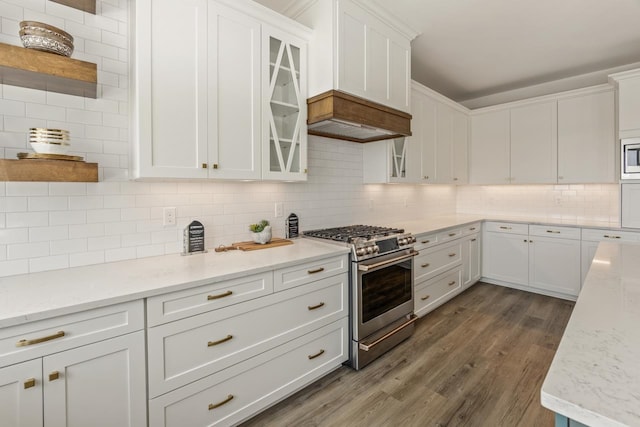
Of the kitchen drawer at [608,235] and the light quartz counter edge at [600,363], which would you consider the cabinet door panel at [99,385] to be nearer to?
the light quartz counter edge at [600,363]

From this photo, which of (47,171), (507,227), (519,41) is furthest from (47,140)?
(507,227)

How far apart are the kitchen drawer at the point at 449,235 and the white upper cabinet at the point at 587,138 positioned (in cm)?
158

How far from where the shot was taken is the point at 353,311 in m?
2.34

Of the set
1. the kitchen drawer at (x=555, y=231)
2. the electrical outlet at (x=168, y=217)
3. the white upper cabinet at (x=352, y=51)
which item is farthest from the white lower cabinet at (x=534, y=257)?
the electrical outlet at (x=168, y=217)

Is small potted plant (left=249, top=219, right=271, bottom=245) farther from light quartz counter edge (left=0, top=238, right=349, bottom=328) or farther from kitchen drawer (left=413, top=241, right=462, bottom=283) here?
kitchen drawer (left=413, top=241, right=462, bottom=283)

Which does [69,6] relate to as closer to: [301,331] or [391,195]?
[301,331]

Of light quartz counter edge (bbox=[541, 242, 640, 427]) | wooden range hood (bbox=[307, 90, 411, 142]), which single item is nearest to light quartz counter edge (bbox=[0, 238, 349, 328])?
wooden range hood (bbox=[307, 90, 411, 142])

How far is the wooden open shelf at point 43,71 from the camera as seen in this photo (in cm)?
138

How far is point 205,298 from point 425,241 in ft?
7.66

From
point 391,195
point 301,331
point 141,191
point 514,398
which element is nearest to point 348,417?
point 301,331

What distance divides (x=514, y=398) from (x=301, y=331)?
1.47 m

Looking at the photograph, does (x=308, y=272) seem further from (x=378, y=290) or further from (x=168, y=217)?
(x=168, y=217)

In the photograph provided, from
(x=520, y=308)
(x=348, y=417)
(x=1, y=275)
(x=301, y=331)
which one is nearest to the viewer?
(x=1, y=275)

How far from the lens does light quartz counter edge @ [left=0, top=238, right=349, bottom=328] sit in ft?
3.95
